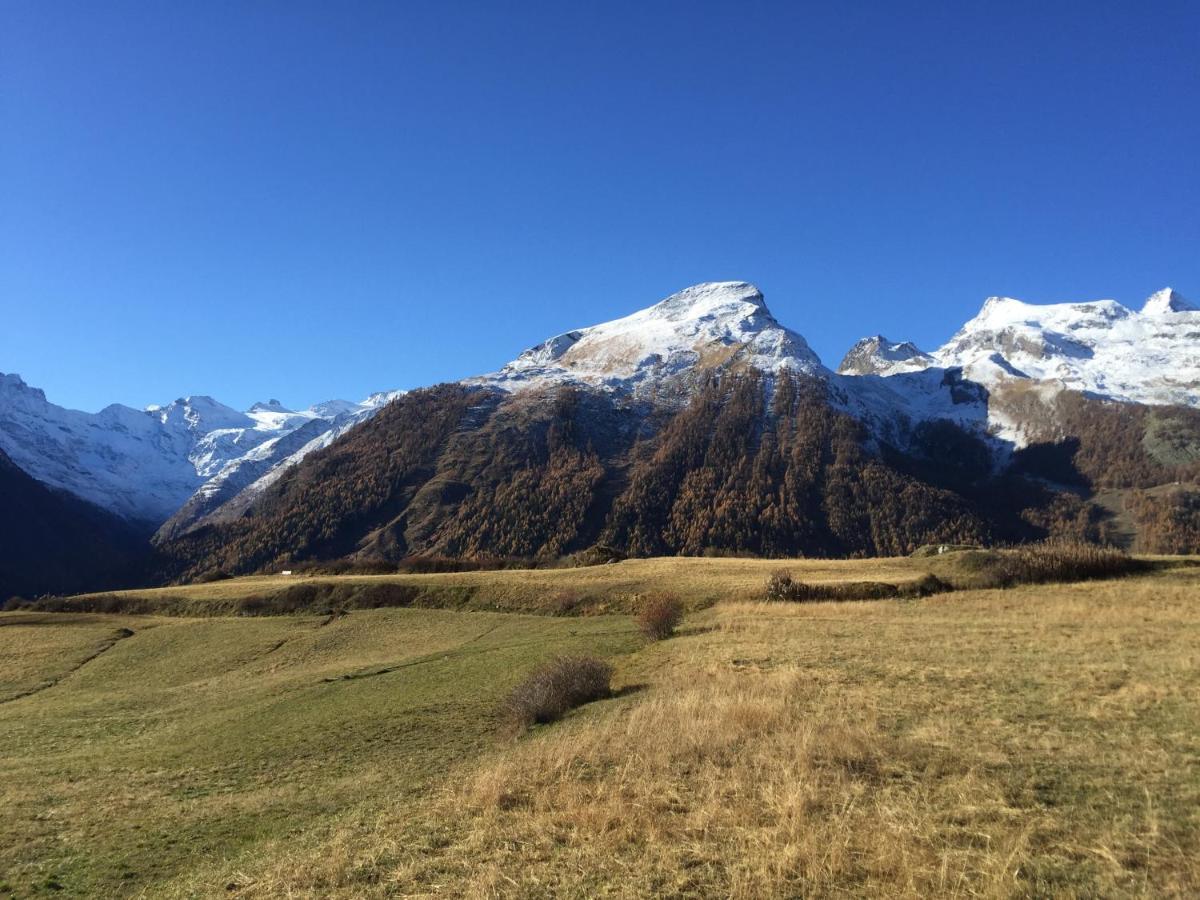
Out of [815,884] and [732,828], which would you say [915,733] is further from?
[815,884]

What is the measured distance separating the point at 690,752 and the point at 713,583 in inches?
1703

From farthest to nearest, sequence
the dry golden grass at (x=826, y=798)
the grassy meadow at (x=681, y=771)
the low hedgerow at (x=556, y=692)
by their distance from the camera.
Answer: the low hedgerow at (x=556, y=692), the grassy meadow at (x=681, y=771), the dry golden grass at (x=826, y=798)

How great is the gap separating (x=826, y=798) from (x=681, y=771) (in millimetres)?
3521

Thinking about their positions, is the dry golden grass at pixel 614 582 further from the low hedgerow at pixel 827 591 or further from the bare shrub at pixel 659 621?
the bare shrub at pixel 659 621

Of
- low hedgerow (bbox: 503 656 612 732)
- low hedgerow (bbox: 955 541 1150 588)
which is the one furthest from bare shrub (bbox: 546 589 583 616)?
low hedgerow (bbox: 503 656 612 732)

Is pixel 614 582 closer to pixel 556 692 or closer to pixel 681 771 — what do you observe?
pixel 556 692

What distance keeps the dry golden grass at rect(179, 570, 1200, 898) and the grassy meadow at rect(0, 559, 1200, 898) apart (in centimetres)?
7

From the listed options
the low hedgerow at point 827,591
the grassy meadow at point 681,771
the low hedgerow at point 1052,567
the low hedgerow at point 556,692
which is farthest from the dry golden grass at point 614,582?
the low hedgerow at point 556,692

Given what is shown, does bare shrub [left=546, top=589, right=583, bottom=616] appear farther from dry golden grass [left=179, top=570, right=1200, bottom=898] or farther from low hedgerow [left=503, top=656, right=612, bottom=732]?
dry golden grass [left=179, top=570, right=1200, bottom=898]

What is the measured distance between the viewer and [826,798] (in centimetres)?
1348

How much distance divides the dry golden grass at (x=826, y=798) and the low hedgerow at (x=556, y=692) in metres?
1.13

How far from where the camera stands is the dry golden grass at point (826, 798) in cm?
1075

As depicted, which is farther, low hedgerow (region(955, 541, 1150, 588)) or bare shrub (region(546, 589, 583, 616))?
bare shrub (region(546, 589, 583, 616))

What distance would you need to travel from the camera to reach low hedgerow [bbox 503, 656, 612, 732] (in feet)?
78.8
